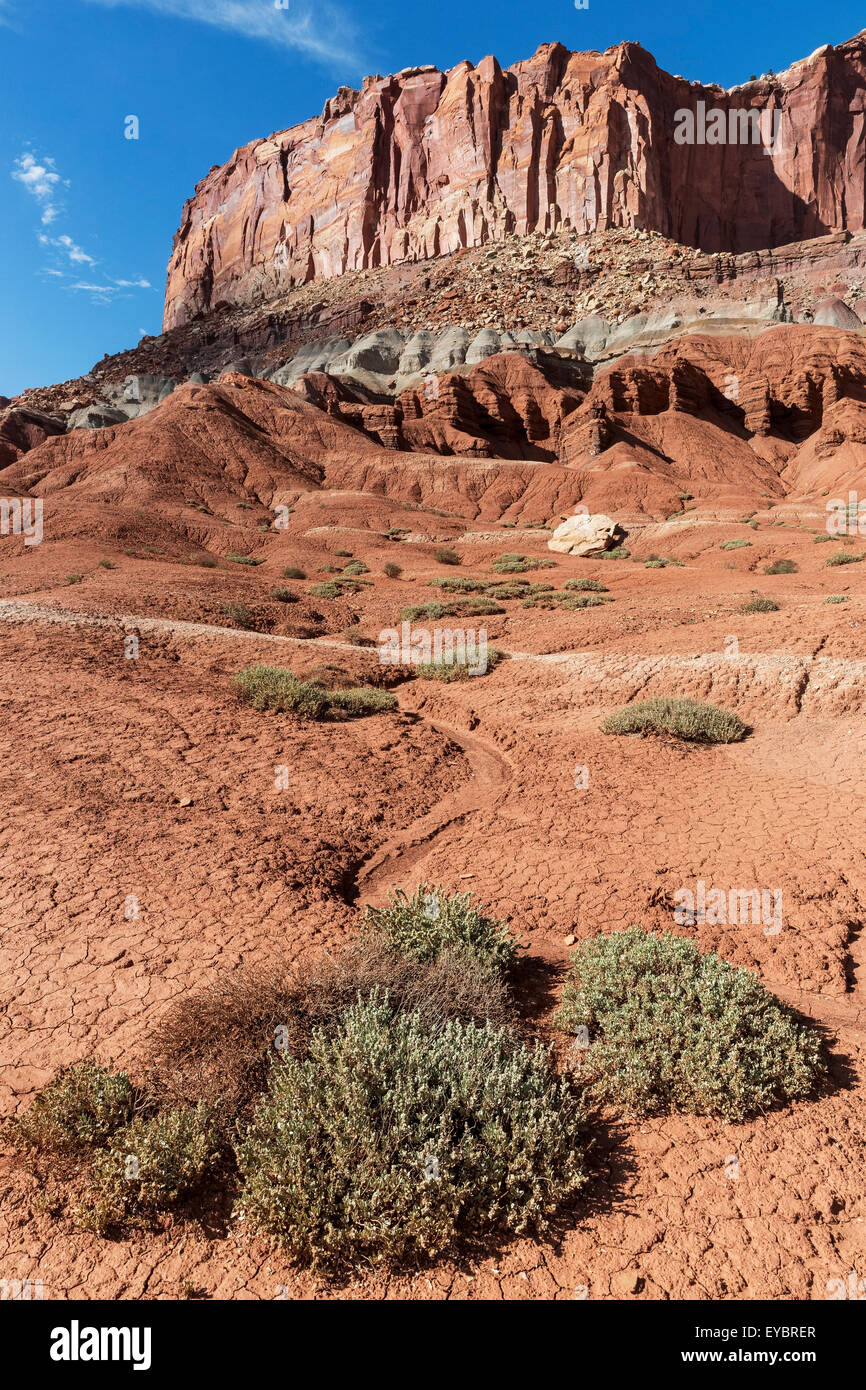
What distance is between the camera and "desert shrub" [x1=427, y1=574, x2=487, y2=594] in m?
20.9

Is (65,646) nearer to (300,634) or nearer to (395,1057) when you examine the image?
(300,634)

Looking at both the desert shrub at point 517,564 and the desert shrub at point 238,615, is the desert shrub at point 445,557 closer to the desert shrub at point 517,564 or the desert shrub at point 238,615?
the desert shrub at point 517,564

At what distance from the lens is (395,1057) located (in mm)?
3105

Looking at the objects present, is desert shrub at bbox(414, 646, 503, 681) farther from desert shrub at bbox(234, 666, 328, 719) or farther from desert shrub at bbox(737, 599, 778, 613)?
desert shrub at bbox(737, 599, 778, 613)

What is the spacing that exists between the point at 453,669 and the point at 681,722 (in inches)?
183

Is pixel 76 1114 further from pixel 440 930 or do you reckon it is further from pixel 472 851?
pixel 472 851

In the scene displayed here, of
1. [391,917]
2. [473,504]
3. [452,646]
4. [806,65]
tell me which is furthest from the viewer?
[806,65]

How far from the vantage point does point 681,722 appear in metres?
8.63

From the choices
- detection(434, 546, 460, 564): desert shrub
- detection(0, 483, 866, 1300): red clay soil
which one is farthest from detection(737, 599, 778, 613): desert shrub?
detection(434, 546, 460, 564): desert shrub

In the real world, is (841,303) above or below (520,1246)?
above

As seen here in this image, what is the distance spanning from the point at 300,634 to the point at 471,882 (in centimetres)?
1143

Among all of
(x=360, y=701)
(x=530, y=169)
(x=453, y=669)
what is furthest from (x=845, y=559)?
(x=530, y=169)

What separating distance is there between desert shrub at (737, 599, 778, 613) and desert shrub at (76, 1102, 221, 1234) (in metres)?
14.0

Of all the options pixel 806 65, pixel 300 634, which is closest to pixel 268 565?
pixel 300 634
